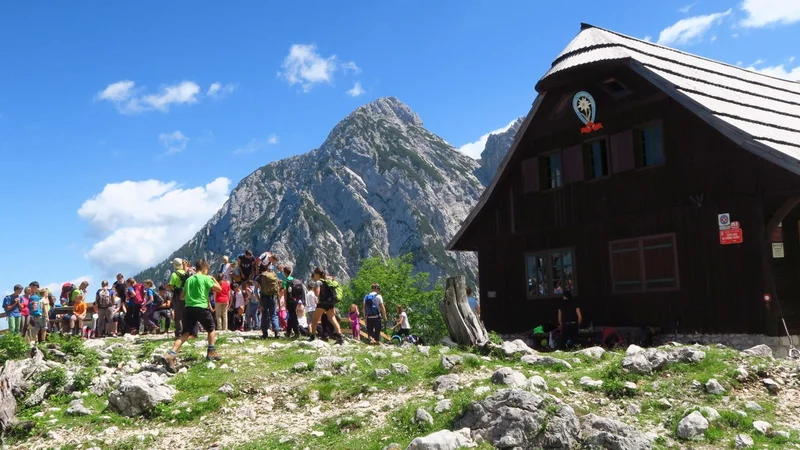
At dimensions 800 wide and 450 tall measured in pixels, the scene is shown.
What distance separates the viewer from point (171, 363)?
1293cm

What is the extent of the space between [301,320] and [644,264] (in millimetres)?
9654

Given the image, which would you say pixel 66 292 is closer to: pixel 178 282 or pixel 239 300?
pixel 239 300

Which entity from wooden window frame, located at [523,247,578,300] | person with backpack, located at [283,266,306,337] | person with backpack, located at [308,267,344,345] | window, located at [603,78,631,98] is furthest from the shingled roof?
person with backpack, located at [308,267,344,345]

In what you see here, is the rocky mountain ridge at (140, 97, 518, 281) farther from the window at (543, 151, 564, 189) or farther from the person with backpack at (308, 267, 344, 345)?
the person with backpack at (308, 267, 344, 345)

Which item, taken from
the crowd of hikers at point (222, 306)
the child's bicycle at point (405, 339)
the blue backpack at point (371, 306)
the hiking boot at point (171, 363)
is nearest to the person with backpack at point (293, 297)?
the crowd of hikers at point (222, 306)

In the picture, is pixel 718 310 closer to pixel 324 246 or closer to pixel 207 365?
pixel 207 365

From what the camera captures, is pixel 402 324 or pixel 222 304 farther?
pixel 402 324

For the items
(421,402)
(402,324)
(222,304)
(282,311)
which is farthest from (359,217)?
(421,402)

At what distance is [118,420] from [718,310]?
44.9ft

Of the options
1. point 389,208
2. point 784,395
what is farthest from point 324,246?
point 784,395

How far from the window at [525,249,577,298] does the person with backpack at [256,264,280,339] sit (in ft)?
27.8

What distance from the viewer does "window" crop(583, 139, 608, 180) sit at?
20375 mm

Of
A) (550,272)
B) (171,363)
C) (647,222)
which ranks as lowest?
(171,363)

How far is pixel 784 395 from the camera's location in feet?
34.1
